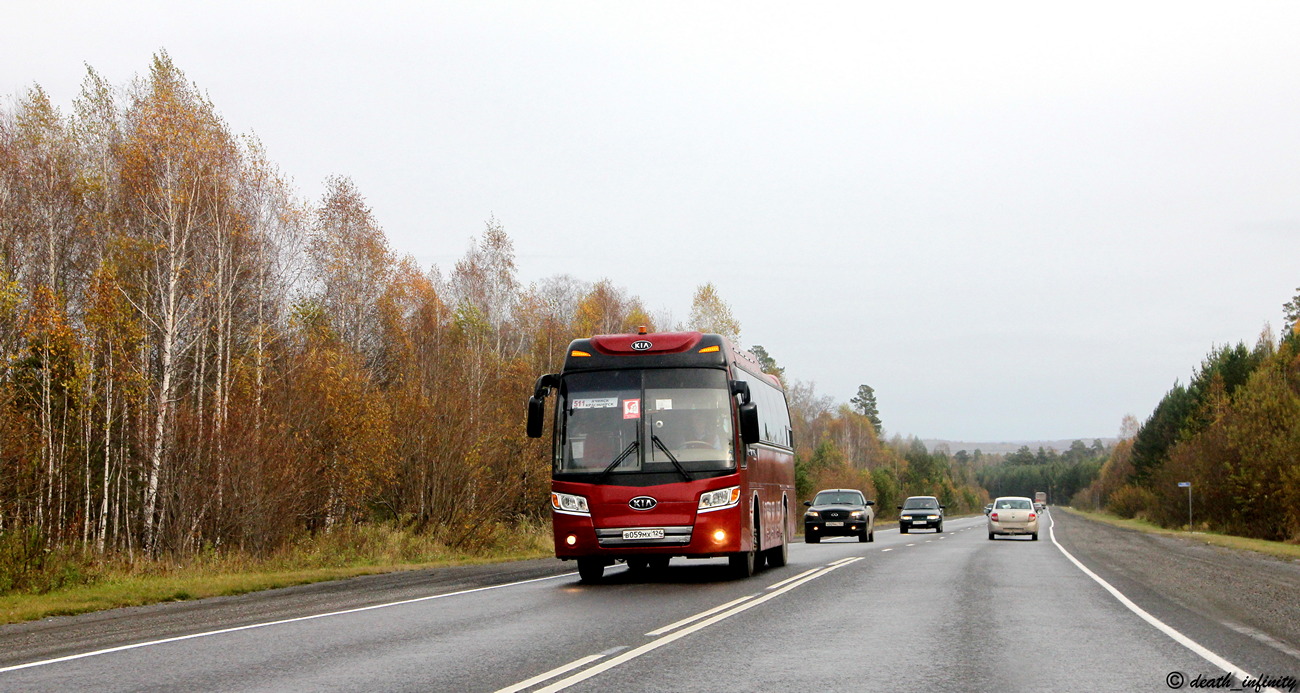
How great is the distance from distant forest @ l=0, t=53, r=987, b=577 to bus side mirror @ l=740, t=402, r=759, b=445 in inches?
445

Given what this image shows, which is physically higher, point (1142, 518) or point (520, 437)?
point (520, 437)

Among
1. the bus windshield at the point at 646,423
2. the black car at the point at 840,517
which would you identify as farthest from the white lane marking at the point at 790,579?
the black car at the point at 840,517

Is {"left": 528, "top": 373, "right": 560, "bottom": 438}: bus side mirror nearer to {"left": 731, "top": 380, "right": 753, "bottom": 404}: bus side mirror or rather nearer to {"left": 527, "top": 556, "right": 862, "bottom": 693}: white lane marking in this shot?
{"left": 731, "top": 380, "right": 753, "bottom": 404}: bus side mirror

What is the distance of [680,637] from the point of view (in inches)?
398

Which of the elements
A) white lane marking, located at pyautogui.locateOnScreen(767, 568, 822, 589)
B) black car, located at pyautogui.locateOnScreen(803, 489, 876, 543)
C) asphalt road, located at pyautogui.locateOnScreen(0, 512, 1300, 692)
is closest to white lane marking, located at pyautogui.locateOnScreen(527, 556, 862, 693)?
asphalt road, located at pyautogui.locateOnScreen(0, 512, 1300, 692)

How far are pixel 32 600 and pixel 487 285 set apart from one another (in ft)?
137

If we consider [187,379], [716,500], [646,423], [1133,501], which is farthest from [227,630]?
[1133,501]

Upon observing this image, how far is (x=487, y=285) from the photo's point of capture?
56.2 metres

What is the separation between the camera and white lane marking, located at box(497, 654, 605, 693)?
738 cm

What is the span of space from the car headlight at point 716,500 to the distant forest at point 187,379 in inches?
417

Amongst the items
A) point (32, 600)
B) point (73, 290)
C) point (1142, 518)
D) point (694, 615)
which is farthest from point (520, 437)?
point (1142, 518)

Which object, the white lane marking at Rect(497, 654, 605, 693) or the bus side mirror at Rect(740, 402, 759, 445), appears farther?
the bus side mirror at Rect(740, 402, 759, 445)

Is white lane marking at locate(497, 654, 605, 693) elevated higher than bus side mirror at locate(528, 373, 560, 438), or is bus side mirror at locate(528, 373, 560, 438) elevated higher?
bus side mirror at locate(528, 373, 560, 438)

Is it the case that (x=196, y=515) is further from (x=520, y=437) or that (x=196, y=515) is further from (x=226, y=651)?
(x=226, y=651)
